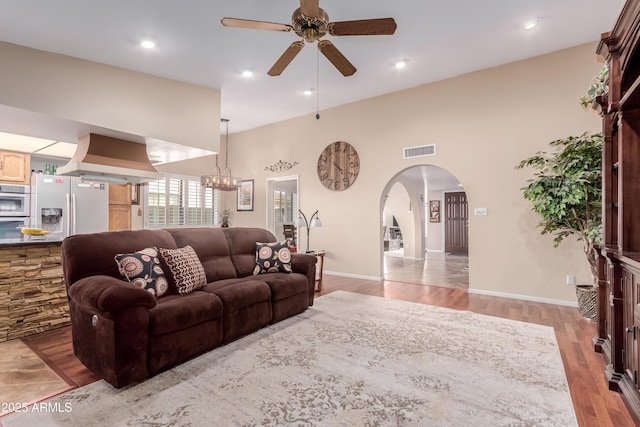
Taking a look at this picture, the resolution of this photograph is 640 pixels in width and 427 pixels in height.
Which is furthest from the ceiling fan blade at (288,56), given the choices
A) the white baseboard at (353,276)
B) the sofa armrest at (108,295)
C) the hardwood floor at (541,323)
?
the white baseboard at (353,276)

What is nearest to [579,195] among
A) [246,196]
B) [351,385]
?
[351,385]

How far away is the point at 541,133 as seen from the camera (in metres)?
4.31

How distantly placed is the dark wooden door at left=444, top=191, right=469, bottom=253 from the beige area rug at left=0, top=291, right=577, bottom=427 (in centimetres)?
807

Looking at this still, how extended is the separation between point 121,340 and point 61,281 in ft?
6.32

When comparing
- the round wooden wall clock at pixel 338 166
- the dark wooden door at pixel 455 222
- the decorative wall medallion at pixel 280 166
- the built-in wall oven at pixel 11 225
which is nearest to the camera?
the built-in wall oven at pixel 11 225

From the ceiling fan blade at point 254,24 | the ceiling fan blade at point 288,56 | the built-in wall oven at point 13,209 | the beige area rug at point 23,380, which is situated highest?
the ceiling fan blade at point 254,24

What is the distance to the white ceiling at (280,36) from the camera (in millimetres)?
3152

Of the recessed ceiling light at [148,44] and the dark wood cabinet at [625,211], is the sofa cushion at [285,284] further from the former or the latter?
the recessed ceiling light at [148,44]

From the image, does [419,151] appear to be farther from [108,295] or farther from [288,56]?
[108,295]

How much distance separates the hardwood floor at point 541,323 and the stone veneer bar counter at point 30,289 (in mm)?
143

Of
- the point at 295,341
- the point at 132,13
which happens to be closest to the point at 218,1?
the point at 132,13

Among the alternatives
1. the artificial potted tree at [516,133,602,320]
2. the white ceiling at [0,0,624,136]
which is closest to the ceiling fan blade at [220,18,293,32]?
the white ceiling at [0,0,624,136]

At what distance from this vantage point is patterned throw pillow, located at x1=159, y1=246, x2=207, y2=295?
280cm

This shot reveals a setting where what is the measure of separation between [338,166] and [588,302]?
169 inches
